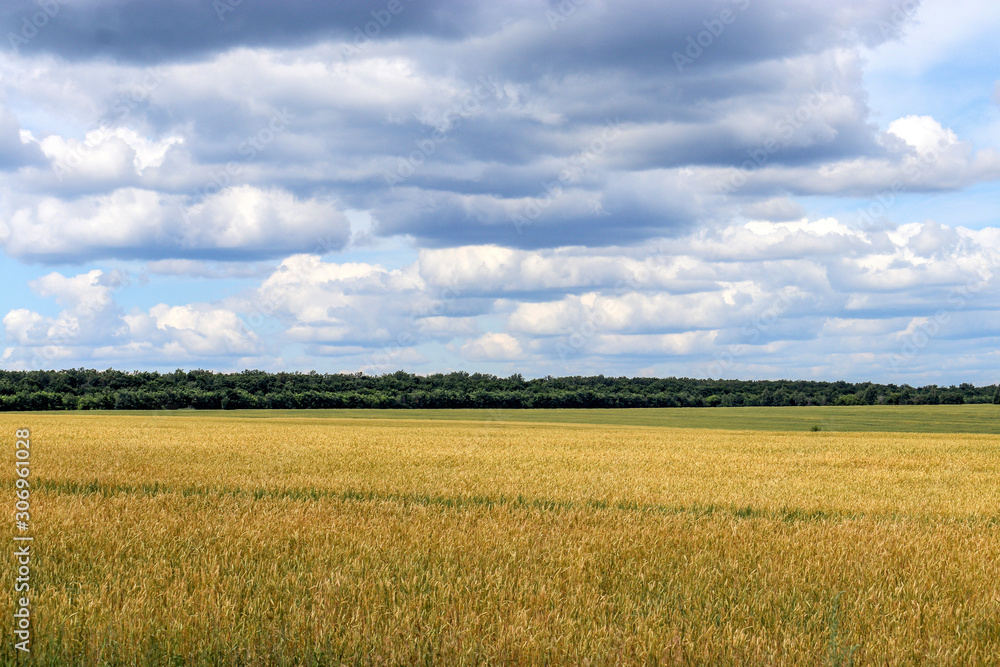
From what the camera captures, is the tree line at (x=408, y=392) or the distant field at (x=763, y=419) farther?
the tree line at (x=408, y=392)

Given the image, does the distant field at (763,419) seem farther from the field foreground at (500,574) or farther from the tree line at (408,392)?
the field foreground at (500,574)

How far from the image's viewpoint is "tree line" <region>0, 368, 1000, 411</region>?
4611 inches

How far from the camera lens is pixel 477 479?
66.9 feet

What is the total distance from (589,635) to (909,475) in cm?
2087

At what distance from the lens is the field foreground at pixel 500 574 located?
6770 mm

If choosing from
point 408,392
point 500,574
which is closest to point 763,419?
point 408,392

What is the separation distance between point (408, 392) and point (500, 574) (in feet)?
424

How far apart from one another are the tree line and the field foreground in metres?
107

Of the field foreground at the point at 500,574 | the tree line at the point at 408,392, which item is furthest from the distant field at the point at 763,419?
the field foreground at the point at 500,574

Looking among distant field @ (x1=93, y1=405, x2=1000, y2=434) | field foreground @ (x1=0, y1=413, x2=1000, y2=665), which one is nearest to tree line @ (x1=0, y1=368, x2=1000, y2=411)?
distant field @ (x1=93, y1=405, x2=1000, y2=434)

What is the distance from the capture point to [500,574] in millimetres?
8773

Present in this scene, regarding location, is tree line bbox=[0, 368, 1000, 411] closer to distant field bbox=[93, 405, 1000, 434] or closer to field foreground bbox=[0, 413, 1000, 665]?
distant field bbox=[93, 405, 1000, 434]

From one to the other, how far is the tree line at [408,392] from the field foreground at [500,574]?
351ft

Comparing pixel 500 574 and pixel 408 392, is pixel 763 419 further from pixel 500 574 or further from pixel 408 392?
pixel 500 574
